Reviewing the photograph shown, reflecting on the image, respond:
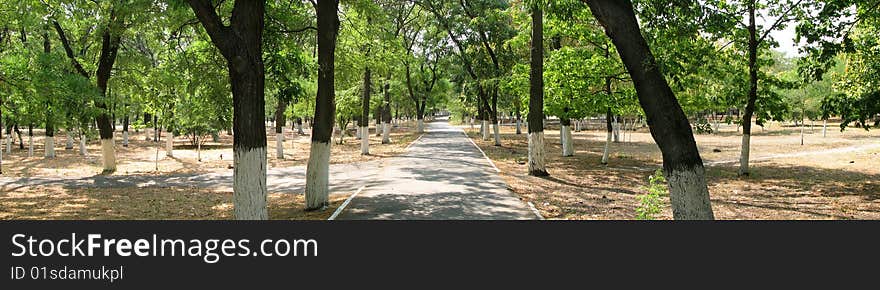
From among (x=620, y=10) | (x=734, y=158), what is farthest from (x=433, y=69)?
(x=620, y=10)

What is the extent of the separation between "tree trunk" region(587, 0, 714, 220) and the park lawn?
556 centimetres

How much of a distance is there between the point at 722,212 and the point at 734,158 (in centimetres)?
1412

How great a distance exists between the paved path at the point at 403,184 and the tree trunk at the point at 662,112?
309 cm

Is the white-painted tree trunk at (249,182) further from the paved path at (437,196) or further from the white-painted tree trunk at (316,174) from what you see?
the white-painted tree trunk at (316,174)

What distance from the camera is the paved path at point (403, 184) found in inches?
364

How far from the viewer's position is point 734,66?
15906 millimetres

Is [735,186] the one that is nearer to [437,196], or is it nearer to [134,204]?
[437,196]

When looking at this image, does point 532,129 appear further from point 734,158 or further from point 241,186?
point 734,158

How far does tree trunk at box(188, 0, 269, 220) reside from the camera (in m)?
6.41

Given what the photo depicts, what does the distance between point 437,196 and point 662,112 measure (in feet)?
19.3

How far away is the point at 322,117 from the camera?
9.87 metres

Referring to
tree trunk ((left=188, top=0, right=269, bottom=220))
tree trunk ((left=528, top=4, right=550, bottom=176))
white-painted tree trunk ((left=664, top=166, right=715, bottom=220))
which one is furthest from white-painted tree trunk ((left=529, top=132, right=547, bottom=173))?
tree trunk ((left=188, top=0, right=269, bottom=220))

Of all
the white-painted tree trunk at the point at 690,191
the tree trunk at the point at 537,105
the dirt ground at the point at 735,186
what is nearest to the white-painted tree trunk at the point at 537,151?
the tree trunk at the point at 537,105

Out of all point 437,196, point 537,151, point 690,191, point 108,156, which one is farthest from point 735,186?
point 108,156
